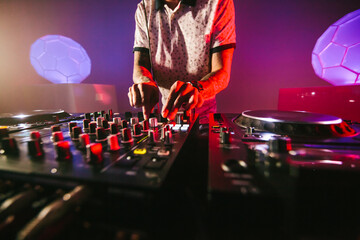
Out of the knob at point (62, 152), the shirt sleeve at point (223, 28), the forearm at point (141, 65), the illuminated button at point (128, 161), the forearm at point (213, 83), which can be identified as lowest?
the illuminated button at point (128, 161)

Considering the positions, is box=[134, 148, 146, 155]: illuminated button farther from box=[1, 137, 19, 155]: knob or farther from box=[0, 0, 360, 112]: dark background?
box=[0, 0, 360, 112]: dark background

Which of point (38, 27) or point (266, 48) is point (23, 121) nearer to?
point (266, 48)

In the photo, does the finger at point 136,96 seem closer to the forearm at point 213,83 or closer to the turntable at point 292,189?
the forearm at point 213,83

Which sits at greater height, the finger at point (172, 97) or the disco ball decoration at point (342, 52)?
the disco ball decoration at point (342, 52)

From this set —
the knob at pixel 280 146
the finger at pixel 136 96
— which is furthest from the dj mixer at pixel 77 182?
the finger at pixel 136 96

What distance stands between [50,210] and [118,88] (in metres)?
2.44

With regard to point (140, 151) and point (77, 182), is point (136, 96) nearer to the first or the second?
point (140, 151)

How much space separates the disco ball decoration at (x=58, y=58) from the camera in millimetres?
1950

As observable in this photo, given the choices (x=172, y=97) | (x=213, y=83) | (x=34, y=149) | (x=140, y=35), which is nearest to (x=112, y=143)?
(x=34, y=149)

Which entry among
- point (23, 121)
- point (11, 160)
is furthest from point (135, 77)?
point (11, 160)

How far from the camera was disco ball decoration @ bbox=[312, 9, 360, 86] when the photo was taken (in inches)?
47.3

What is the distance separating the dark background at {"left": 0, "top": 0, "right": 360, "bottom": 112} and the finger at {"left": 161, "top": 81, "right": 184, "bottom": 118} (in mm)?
1670

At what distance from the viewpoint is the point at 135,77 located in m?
1.22

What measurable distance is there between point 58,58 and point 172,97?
1.98 m
